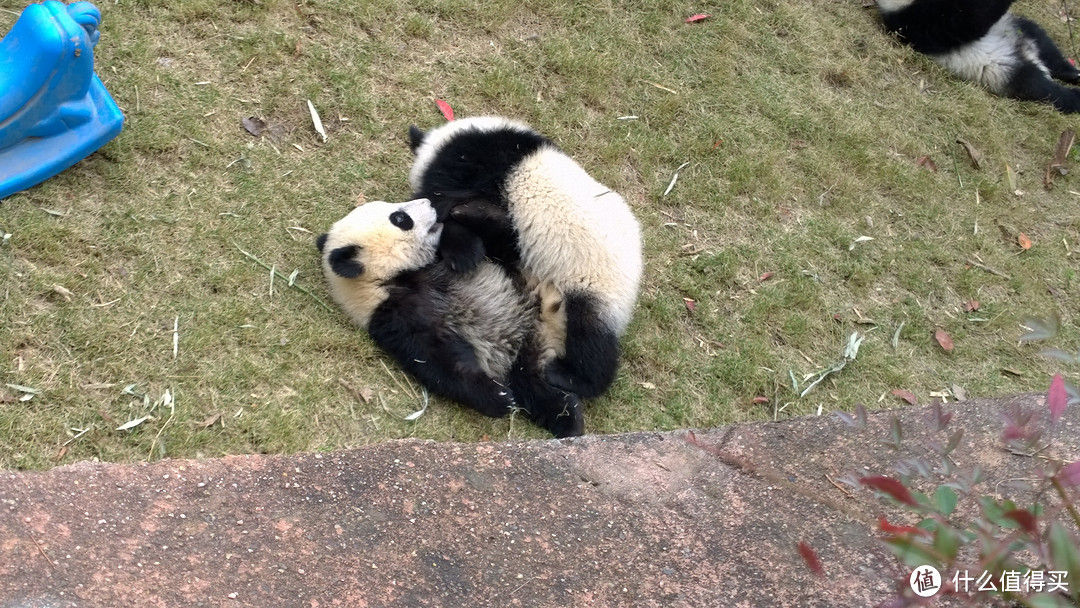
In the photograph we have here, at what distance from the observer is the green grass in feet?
10.6

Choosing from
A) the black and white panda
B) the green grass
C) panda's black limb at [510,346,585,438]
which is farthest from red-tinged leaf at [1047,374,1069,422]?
the black and white panda

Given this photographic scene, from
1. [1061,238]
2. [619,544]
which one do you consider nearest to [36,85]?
[619,544]

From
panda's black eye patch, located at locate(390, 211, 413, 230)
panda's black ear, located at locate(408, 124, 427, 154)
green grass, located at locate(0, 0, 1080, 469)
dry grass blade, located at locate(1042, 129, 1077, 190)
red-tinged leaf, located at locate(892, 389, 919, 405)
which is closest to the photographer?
green grass, located at locate(0, 0, 1080, 469)

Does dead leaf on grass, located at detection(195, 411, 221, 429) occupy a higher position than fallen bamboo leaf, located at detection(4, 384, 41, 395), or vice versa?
fallen bamboo leaf, located at detection(4, 384, 41, 395)

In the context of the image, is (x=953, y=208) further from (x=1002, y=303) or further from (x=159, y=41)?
(x=159, y=41)

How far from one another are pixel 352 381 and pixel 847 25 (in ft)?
13.7

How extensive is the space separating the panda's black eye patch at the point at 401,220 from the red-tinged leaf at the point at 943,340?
8.40 feet

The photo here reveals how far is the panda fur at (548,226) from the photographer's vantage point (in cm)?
347

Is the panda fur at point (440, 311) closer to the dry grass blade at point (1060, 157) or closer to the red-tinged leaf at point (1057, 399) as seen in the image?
the red-tinged leaf at point (1057, 399)

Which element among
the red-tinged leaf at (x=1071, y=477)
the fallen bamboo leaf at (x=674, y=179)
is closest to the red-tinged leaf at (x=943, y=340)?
the fallen bamboo leaf at (x=674, y=179)

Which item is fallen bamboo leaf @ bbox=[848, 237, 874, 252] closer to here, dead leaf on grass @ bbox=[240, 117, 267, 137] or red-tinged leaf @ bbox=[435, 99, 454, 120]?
red-tinged leaf @ bbox=[435, 99, 454, 120]

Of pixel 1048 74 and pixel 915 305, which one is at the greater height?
pixel 1048 74

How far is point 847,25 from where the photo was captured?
5.59 metres

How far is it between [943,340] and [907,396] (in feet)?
1.56
